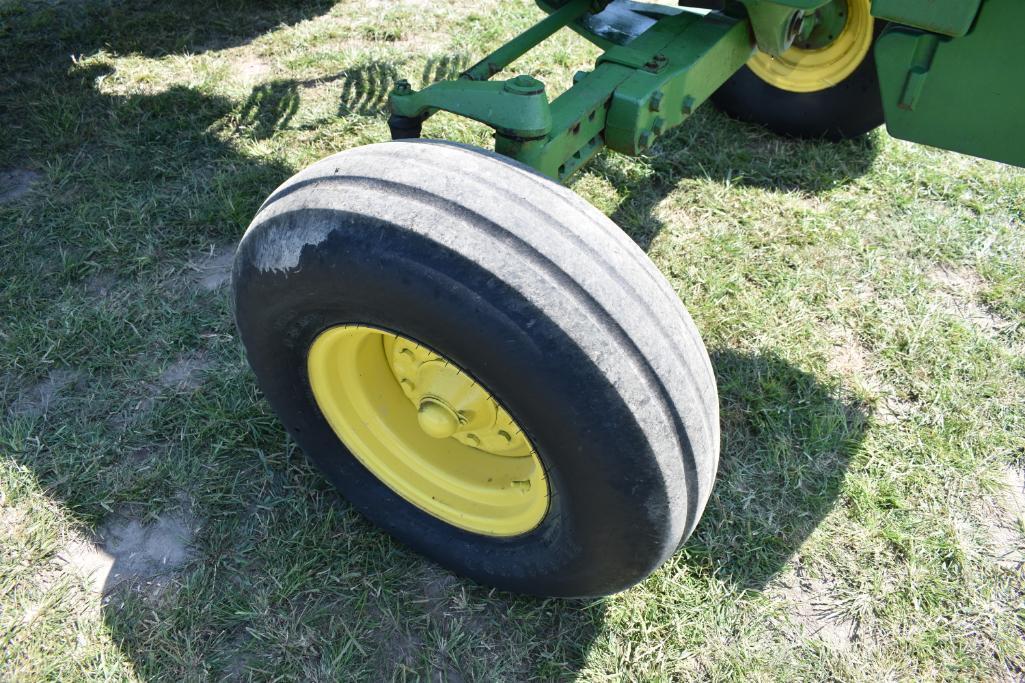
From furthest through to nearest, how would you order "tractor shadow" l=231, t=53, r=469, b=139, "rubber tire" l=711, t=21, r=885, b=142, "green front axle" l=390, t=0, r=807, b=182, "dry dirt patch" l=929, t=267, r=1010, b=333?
"tractor shadow" l=231, t=53, r=469, b=139 < "rubber tire" l=711, t=21, r=885, b=142 < "dry dirt patch" l=929, t=267, r=1010, b=333 < "green front axle" l=390, t=0, r=807, b=182

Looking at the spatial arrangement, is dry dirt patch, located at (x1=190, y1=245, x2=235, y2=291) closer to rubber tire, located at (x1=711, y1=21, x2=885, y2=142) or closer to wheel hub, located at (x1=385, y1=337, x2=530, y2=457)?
wheel hub, located at (x1=385, y1=337, x2=530, y2=457)

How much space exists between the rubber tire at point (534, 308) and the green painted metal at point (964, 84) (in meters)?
0.94

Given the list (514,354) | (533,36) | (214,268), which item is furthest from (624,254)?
(214,268)

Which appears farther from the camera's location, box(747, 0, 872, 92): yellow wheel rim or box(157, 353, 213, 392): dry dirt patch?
box(747, 0, 872, 92): yellow wheel rim

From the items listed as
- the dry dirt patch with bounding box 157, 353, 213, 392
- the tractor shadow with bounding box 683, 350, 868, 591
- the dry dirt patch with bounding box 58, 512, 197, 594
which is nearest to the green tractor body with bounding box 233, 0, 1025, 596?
the dry dirt patch with bounding box 58, 512, 197, 594

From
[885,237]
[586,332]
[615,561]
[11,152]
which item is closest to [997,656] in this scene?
[615,561]

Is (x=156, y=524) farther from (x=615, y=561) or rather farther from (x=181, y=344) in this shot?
(x=615, y=561)

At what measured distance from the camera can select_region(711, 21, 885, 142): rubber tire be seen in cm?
301

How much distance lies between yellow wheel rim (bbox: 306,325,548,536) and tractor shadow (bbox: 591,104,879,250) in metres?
1.40

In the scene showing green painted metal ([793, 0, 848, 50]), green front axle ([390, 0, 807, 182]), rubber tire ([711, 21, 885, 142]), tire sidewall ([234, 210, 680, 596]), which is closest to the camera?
tire sidewall ([234, 210, 680, 596])

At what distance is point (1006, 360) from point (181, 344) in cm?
265

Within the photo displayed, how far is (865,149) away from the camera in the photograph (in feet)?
10.7

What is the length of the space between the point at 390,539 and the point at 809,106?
7.98 feet

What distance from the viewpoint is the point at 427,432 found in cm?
178
